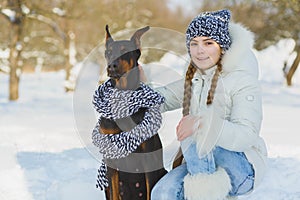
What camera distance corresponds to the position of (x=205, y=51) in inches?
107

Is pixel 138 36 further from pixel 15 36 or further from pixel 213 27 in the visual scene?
pixel 15 36

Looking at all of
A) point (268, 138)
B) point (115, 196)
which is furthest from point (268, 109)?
point (115, 196)

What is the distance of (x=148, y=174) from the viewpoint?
2918 mm

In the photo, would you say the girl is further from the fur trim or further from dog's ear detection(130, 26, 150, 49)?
dog's ear detection(130, 26, 150, 49)

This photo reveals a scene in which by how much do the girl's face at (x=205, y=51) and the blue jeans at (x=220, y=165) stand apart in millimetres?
561

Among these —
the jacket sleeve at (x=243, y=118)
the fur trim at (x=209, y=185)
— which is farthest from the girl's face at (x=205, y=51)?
the fur trim at (x=209, y=185)

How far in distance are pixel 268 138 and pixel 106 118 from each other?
4594mm

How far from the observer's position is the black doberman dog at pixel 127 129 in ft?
9.03

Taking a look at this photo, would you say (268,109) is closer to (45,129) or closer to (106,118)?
(45,129)

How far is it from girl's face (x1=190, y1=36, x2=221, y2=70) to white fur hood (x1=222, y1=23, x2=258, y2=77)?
7 cm

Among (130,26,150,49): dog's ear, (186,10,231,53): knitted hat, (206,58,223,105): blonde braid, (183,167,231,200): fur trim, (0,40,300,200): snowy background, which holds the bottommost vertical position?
(0,40,300,200): snowy background

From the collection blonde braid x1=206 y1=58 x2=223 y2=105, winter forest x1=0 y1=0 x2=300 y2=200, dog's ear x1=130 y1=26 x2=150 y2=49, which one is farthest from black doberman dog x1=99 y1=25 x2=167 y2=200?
blonde braid x1=206 y1=58 x2=223 y2=105

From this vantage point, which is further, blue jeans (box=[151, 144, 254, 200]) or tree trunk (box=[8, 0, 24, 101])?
tree trunk (box=[8, 0, 24, 101])

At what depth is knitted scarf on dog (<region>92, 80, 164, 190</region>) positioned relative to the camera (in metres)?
2.77
